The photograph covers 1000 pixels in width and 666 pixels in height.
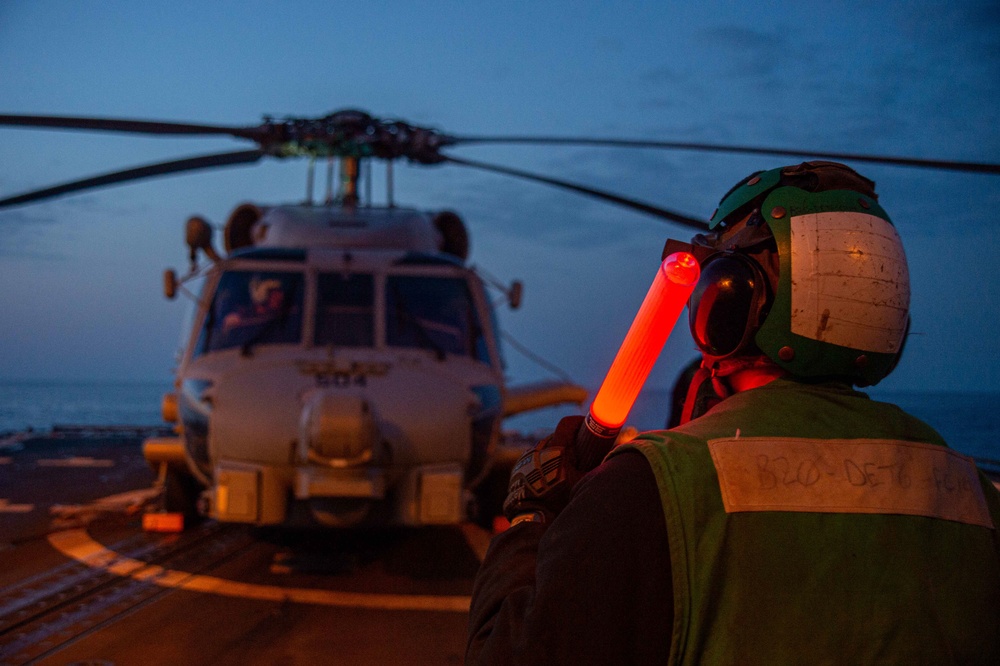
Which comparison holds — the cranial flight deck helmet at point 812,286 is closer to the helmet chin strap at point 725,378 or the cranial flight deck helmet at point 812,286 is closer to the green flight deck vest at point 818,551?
the helmet chin strap at point 725,378

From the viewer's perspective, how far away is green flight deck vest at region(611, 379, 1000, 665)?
1194 mm

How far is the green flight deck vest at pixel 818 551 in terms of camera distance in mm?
1194

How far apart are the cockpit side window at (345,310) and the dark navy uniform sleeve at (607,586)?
495 cm

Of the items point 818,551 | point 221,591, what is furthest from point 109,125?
point 818,551

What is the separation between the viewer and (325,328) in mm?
6148

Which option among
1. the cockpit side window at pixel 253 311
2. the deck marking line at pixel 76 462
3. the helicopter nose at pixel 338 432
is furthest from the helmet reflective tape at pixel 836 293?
the deck marking line at pixel 76 462

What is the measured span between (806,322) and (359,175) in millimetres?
7362

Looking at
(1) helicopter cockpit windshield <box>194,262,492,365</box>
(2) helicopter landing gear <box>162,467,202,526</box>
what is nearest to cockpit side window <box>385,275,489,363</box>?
(1) helicopter cockpit windshield <box>194,262,492,365</box>

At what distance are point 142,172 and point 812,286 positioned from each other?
6.08 meters

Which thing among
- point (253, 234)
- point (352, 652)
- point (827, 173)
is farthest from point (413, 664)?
point (253, 234)

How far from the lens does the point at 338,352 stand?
5926 millimetres

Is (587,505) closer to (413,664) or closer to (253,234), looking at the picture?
(413,664)

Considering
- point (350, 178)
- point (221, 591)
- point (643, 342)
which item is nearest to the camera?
point (643, 342)

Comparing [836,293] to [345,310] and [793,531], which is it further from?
[345,310]
